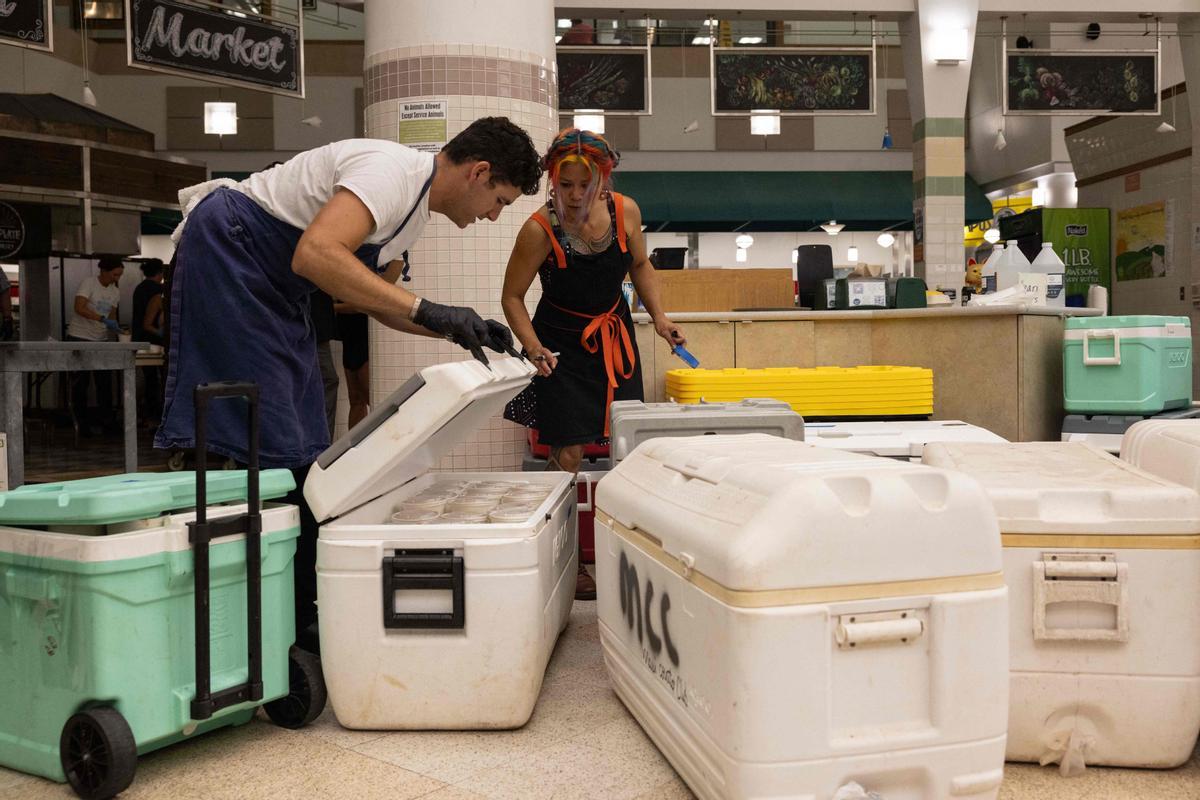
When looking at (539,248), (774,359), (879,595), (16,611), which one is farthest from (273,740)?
(774,359)

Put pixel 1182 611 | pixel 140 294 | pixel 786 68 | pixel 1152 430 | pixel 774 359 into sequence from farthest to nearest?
pixel 140 294 < pixel 786 68 < pixel 774 359 < pixel 1152 430 < pixel 1182 611

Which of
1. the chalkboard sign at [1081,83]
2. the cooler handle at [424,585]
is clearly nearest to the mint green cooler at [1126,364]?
the cooler handle at [424,585]

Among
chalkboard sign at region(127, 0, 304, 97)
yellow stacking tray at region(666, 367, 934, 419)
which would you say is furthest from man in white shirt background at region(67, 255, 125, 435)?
yellow stacking tray at region(666, 367, 934, 419)

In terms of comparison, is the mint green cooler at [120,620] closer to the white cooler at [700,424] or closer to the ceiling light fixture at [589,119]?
the white cooler at [700,424]

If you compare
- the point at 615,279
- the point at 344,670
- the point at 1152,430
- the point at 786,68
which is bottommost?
the point at 344,670

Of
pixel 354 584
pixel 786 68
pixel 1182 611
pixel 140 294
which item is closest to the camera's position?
pixel 1182 611

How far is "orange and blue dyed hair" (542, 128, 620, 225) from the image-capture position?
318 cm

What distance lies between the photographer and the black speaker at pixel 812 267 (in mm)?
6254

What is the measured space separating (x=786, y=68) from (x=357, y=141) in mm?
7290

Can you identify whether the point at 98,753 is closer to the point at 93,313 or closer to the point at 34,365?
the point at 34,365

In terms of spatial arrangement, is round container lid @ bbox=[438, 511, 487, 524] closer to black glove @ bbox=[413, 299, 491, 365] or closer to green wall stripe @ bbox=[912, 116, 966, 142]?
black glove @ bbox=[413, 299, 491, 365]

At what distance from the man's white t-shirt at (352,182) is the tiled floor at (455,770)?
1.18 metres

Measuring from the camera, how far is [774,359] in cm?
516

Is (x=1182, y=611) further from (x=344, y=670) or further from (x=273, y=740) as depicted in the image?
(x=273, y=740)
